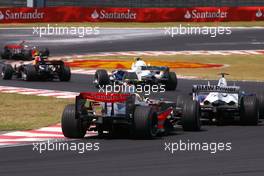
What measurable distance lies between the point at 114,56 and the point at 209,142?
32657 mm

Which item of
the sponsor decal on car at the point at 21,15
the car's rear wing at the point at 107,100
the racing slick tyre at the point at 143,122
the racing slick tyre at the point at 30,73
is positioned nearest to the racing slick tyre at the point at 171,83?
the racing slick tyre at the point at 30,73

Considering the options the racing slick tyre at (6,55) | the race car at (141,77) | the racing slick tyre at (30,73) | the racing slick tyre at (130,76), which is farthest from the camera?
the racing slick tyre at (6,55)

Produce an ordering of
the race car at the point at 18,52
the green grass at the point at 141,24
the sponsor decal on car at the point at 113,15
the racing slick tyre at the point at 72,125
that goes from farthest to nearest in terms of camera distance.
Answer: the sponsor decal on car at the point at 113,15, the green grass at the point at 141,24, the race car at the point at 18,52, the racing slick tyre at the point at 72,125

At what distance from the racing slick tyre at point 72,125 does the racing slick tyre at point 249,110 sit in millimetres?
4709

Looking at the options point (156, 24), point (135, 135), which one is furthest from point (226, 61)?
point (135, 135)

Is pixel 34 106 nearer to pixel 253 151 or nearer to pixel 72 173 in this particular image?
pixel 253 151

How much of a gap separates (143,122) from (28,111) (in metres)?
7.25

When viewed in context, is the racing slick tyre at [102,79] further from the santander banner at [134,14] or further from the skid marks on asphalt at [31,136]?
the santander banner at [134,14]

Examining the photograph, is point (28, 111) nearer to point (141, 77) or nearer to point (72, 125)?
point (72, 125)

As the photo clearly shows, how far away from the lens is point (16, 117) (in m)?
23.5

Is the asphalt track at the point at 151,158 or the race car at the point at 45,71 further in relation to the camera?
the race car at the point at 45,71

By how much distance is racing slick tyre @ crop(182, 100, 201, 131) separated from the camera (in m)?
20.0

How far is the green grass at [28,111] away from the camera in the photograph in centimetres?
2195

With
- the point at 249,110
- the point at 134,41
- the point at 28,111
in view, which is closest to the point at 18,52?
the point at 134,41
